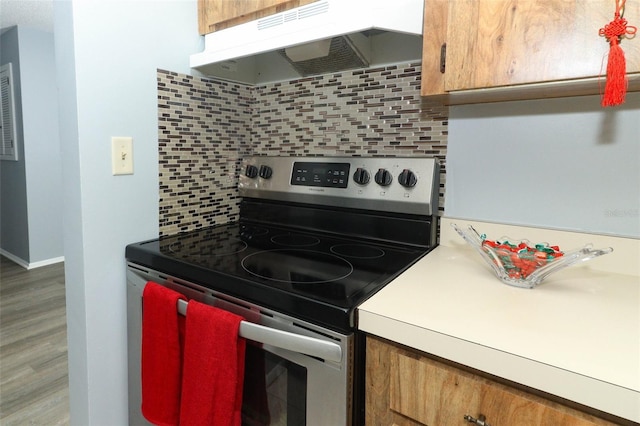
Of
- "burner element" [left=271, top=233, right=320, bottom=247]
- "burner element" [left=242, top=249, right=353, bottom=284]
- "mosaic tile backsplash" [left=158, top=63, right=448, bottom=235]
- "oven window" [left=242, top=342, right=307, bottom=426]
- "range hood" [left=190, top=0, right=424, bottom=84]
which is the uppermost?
"range hood" [left=190, top=0, right=424, bottom=84]

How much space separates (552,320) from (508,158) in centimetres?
56

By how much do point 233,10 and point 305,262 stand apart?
2.82ft

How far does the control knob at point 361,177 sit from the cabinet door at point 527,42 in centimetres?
41

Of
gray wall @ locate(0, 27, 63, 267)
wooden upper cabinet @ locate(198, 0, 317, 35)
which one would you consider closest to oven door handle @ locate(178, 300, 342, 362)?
wooden upper cabinet @ locate(198, 0, 317, 35)

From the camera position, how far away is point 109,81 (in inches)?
44.6

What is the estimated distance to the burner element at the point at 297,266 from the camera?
3.01 ft

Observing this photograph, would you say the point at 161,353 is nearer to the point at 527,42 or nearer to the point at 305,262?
the point at 305,262

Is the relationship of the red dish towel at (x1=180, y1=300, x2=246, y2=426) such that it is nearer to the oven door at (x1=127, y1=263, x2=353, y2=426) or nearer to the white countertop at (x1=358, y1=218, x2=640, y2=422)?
the oven door at (x1=127, y1=263, x2=353, y2=426)

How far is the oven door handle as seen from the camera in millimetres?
742

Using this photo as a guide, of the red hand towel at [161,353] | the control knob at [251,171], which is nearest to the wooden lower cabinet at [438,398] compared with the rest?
the red hand towel at [161,353]

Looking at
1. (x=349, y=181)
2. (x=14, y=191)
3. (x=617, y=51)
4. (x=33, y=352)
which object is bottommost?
(x=33, y=352)

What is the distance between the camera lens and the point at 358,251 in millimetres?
1171

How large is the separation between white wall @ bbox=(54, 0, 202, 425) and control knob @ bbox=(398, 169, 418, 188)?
82 centimetres

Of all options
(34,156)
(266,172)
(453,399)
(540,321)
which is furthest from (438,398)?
(34,156)
